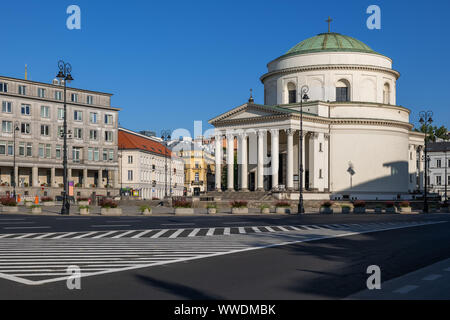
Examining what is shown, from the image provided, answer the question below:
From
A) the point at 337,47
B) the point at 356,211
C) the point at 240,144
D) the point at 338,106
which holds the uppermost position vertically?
the point at 337,47

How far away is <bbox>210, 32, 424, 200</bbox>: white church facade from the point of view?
79562mm

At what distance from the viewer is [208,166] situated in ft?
488

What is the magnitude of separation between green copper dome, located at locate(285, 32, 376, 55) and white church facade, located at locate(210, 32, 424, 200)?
5.9 inches

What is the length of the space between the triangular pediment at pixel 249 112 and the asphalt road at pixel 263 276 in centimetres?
5599

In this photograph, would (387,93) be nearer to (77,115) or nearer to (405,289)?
(77,115)

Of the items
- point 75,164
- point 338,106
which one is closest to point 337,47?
point 338,106

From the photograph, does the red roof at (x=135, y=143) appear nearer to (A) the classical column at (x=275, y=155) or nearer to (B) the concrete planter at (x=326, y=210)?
(A) the classical column at (x=275, y=155)

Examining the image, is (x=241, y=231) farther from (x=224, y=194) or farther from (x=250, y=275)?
(x=224, y=194)

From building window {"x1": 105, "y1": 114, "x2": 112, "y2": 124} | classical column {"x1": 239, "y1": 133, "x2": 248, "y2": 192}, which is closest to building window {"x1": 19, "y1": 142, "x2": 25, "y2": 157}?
building window {"x1": 105, "y1": 114, "x2": 112, "y2": 124}

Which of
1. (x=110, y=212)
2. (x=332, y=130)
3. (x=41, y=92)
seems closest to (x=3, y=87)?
(x=41, y=92)

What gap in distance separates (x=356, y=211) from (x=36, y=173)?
178ft

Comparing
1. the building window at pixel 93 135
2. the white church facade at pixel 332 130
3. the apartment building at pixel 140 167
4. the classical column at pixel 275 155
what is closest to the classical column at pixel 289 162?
the classical column at pixel 275 155

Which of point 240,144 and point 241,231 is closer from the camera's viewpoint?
point 241,231
